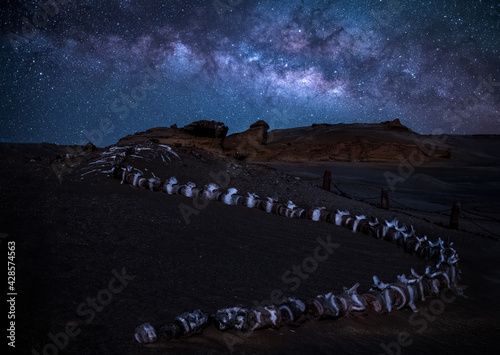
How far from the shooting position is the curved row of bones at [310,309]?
1.83 m

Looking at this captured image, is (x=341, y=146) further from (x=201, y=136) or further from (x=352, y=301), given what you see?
(x=352, y=301)

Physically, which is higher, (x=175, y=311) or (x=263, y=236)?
(x=263, y=236)

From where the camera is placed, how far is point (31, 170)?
215 inches

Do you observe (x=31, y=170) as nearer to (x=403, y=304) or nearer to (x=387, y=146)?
(x=403, y=304)

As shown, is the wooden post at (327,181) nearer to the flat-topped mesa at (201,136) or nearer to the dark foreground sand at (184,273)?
the dark foreground sand at (184,273)

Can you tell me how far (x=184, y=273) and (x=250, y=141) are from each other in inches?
1251

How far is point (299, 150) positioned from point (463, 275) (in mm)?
27937

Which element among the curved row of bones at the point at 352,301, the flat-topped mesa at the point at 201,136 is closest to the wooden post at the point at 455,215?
the curved row of bones at the point at 352,301

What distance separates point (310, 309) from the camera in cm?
230

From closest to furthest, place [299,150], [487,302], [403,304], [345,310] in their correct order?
[345,310] < [403,304] < [487,302] < [299,150]

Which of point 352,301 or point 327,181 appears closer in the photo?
point 352,301

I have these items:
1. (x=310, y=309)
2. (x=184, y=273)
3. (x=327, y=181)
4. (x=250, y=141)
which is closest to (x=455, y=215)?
(x=327, y=181)

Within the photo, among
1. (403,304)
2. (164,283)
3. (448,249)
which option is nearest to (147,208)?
(164,283)

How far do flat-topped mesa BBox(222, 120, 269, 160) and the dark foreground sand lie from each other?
28.0m
